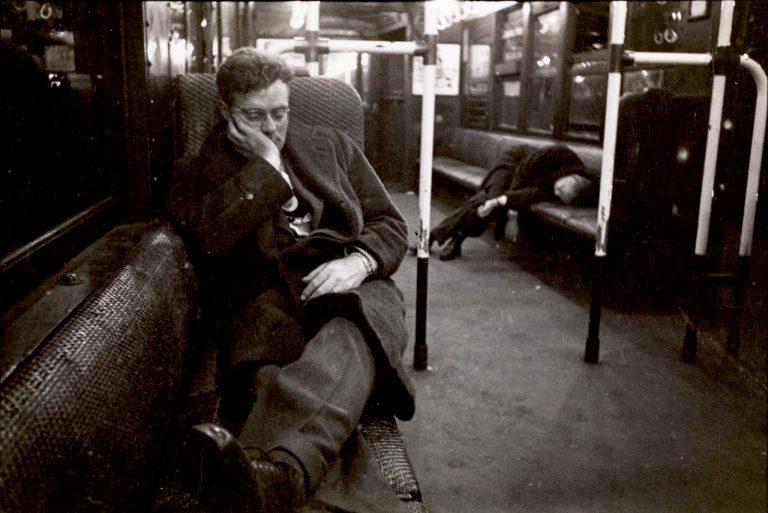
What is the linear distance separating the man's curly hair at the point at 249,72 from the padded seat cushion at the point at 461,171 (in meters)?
3.88

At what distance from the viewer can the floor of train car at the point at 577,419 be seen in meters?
1.93

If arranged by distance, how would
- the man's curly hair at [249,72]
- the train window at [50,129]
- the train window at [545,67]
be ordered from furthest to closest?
the train window at [545,67] < the man's curly hair at [249,72] < the train window at [50,129]

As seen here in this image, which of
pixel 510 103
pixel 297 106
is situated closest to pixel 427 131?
pixel 297 106

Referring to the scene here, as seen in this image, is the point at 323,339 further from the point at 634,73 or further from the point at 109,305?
the point at 634,73

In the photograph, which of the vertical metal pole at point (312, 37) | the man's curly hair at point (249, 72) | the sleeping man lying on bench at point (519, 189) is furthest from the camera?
the sleeping man lying on bench at point (519, 189)

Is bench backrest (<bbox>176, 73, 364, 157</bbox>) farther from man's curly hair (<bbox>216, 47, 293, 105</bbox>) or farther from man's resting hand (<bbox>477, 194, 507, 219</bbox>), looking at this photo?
man's resting hand (<bbox>477, 194, 507, 219</bbox>)

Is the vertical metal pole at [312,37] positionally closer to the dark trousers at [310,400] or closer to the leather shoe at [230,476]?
the dark trousers at [310,400]

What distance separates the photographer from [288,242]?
6.22 feet

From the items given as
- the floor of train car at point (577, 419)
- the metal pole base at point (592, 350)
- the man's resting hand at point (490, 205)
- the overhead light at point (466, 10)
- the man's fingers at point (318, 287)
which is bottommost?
the floor of train car at point (577, 419)

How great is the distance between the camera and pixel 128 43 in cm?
214

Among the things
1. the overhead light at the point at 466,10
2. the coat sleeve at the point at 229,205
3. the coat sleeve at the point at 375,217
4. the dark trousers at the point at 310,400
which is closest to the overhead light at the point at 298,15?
the overhead light at the point at 466,10

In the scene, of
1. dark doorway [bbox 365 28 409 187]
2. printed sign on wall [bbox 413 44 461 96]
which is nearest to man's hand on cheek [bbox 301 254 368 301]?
printed sign on wall [bbox 413 44 461 96]

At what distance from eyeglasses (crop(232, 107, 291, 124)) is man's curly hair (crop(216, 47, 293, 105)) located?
0.17 feet

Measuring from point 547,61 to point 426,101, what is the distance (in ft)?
14.7
